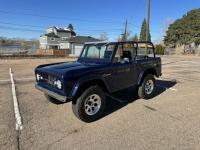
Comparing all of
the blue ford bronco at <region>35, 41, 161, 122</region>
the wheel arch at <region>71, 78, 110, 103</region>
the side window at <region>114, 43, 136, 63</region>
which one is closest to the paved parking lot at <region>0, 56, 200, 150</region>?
the blue ford bronco at <region>35, 41, 161, 122</region>

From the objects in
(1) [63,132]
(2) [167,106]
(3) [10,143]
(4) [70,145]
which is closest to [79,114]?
(1) [63,132]

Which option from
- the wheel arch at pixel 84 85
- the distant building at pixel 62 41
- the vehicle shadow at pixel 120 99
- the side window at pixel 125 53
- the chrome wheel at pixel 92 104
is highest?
the distant building at pixel 62 41

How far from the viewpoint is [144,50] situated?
6.76 metres

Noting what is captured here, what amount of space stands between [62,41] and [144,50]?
2084 inches

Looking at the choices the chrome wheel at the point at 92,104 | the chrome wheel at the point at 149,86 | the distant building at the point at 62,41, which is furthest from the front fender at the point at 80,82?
the distant building at the point at 62,41

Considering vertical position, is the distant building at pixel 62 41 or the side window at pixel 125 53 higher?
the distant building at pixel 62 41

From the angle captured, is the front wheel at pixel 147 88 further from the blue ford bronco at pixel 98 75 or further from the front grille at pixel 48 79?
the front grille at pixel 48 79

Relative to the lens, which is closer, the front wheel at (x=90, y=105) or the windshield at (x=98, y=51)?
the front wheel at (x=90, y=105)

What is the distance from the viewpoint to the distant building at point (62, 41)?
165 feet

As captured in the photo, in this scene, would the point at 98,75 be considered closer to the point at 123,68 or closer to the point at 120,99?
the point at 123,68

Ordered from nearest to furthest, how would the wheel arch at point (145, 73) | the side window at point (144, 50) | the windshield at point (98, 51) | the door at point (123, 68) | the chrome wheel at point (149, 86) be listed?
the door at point (123, 68)
the windshield at point (98, 51)
the wheel arch at point (145, 73)
the side window at point (144, 50)
the chrome wheel at point (149, 86)

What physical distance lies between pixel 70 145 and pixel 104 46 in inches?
118

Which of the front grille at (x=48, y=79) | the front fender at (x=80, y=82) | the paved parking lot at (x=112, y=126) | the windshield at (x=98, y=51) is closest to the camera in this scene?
the paved parking lot at (x=112, y=126)

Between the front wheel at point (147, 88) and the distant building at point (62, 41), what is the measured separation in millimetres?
39388
